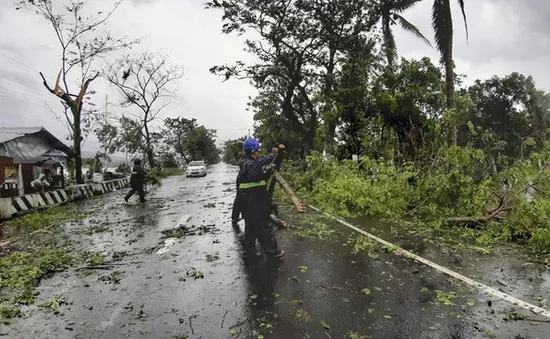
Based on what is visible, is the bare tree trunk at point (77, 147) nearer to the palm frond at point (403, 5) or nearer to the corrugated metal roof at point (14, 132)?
the corrugated metal roof at point (14, 132)

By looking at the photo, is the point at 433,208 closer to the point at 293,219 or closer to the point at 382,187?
the point at 382,187

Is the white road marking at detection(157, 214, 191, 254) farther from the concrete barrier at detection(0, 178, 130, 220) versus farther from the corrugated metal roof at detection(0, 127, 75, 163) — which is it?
the corrugated metal roof at detection(0, 127, 75, 163)

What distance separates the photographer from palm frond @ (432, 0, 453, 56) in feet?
61.3

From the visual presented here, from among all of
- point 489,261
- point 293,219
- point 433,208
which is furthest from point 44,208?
point 489,261

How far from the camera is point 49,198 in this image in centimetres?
1571

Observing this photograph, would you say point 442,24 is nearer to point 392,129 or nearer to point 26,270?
point 392,129

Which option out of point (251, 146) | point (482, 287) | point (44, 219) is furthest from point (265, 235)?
point (44, 219)

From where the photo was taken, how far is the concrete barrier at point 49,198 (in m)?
12.4

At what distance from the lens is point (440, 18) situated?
18.9 m

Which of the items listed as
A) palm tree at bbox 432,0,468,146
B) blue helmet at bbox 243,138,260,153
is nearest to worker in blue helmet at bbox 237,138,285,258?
blue helmet at bbox 243,138,260,153

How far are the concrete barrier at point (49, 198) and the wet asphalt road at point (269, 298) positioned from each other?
6.73 m

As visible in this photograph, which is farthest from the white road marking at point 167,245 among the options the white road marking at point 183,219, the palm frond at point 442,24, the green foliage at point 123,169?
the green foliage at point 123,169

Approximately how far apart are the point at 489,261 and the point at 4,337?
6.69 meters

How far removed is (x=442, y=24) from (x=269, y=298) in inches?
736
